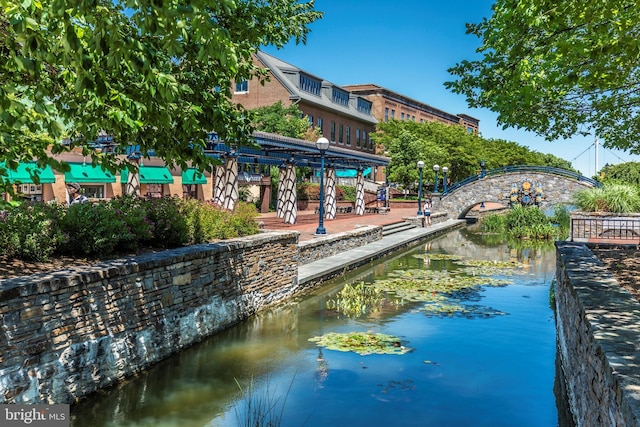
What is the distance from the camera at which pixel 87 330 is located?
698cm

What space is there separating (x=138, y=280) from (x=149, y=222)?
1.79 metres

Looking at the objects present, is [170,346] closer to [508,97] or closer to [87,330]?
[87,330]

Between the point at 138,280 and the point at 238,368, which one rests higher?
the point at 138,280

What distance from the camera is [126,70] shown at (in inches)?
246

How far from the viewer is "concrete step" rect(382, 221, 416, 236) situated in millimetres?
26231

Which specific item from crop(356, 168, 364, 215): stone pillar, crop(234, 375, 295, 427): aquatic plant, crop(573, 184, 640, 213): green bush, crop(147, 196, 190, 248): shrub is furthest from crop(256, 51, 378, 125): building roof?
crop(234, 375, 295, 427): aquatic plant

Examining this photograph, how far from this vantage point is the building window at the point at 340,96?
2049 inches

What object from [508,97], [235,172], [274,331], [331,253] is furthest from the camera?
[235,172]

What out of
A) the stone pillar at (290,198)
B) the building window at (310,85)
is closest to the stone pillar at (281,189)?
the stone pillar at (290,198)

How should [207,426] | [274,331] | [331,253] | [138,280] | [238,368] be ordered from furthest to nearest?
[331,253]
[274,331]
[238,368]
[138,280]
[207,426]

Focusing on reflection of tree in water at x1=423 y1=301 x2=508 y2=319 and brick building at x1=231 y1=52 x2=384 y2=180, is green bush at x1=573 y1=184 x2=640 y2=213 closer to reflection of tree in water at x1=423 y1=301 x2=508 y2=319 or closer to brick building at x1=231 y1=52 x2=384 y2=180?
reflection of tree in water at x1=423 y1=301 x2=508 y2=319

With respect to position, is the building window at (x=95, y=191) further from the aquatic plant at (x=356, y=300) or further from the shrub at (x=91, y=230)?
the shrub at (x=91, y=230)

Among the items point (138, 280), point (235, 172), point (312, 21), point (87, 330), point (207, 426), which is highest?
point (312, 21)

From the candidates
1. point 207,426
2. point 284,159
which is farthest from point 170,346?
point 284,159
